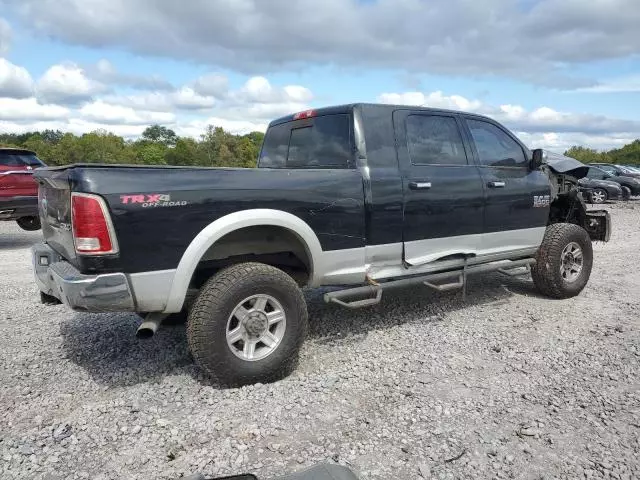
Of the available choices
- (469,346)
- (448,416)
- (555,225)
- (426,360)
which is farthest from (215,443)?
(555,225)

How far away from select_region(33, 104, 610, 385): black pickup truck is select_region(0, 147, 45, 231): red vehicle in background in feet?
19.3

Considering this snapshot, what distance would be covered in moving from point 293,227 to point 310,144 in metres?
1.30

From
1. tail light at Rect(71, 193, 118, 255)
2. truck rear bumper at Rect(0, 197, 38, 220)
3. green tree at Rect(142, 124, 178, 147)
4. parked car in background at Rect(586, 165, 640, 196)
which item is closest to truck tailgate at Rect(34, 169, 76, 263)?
tail light at Rect(71, 193, 118, 255)

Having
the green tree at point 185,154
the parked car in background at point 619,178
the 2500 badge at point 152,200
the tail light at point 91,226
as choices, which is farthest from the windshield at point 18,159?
the green tree at point 185,154

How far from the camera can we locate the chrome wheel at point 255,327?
3617mm

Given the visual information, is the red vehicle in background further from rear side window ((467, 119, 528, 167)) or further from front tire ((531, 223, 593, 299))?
front tire ((531, 223, 593, 299))

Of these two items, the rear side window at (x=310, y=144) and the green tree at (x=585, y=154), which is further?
the green tree at (x=585, y=154)

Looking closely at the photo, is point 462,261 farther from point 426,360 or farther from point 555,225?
point 555,225

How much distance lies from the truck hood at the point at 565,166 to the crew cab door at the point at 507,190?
0.49 metres

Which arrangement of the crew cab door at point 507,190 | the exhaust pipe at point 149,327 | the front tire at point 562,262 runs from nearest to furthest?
the exhaust pipe at point 149,327
the crew cab door at point 507,190
the front tire at point 562,262

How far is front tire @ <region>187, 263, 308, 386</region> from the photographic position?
346cm

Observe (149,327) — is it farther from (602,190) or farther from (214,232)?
(602,190)

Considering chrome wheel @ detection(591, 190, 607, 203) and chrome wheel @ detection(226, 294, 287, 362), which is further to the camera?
chrome wheel @ detection(591, 190, 607, 203)

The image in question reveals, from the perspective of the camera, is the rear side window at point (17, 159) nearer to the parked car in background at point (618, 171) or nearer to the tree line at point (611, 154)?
the parked car in background at point (618, 171)
